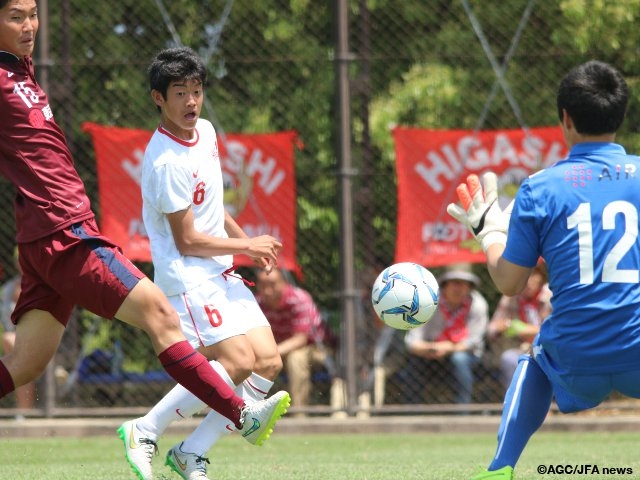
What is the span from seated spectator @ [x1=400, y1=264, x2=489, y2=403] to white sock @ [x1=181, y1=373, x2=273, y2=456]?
4.51 meters

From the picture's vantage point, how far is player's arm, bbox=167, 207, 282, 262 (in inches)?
238

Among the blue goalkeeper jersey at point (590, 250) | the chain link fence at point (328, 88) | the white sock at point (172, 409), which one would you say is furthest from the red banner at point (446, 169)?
the blue goalkeeper jersey at point (590, 250)

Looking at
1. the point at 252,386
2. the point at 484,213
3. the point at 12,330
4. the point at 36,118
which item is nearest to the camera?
the point at 484,213

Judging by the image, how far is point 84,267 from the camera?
527 centimetres

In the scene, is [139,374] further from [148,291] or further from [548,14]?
[148,291]

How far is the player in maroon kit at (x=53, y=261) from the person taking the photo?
17.3ft

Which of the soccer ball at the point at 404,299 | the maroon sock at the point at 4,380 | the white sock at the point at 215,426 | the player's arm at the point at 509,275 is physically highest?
the player's arm at the point at 509,275

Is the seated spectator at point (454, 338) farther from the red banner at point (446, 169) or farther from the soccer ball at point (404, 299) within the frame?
the soccer ball at point (404, 299)

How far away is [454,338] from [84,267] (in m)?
5.90

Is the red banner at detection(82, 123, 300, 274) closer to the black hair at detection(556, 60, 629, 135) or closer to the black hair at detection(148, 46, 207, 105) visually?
the black hair at detection(148, 46, 207, 105)

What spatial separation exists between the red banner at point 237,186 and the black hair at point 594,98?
6.06 metres

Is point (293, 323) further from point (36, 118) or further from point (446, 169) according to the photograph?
point (36, 118)

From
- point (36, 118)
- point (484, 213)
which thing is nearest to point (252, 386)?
point (36, 118)

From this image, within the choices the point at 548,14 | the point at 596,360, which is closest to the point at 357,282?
the point at 548,14
